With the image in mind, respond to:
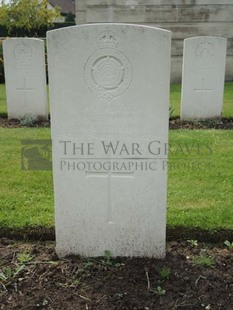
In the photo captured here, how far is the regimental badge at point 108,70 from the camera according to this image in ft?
7.52

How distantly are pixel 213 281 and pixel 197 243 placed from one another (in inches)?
20.5

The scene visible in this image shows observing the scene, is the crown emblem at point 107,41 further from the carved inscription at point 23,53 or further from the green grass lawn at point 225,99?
the green grass lawn at point 225,99

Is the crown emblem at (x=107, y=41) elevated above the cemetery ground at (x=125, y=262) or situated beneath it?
elevated above

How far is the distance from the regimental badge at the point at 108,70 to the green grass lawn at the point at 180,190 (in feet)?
4.31

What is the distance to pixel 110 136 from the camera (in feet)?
7.98

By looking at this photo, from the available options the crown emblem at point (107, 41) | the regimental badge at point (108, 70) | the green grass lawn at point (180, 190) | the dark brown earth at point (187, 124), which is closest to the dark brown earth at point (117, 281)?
the green grass lawn at point (180, 190)

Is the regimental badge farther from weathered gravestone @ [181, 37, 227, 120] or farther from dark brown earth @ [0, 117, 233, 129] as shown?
weathered gravestone @ [181, 37, 227, 120]

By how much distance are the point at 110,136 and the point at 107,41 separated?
0.59 m

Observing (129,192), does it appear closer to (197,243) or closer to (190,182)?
(197,243)

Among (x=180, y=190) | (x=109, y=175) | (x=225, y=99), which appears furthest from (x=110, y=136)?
(x=225, y=99)

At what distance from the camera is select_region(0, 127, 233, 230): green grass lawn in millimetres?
3174

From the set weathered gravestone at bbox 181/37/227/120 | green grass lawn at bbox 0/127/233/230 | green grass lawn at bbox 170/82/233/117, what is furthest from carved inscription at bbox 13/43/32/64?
green grass lawn at bbox 170/82/233/117

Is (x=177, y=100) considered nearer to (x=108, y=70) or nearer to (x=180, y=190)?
(x=180, y=190)

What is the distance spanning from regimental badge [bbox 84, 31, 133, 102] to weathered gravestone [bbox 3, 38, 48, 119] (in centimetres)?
516
